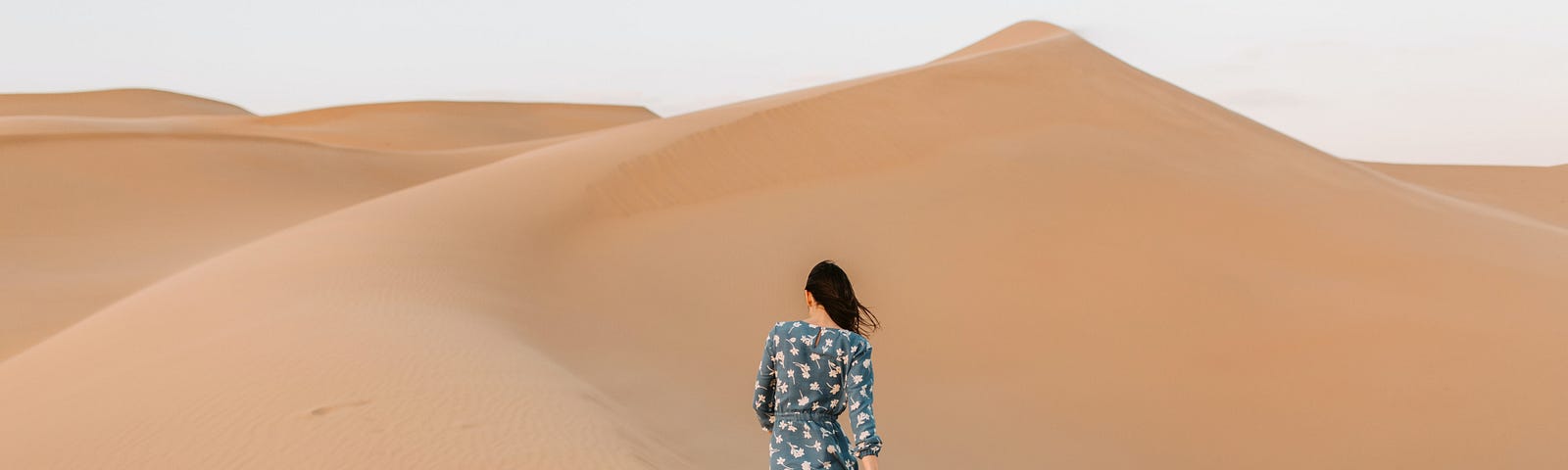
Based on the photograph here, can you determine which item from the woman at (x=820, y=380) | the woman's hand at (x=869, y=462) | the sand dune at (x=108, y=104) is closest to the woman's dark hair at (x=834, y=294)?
the woman at (x=820, y=380)

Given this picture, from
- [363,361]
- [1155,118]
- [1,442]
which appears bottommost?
[1,442]

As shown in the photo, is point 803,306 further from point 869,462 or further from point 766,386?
point 869,462

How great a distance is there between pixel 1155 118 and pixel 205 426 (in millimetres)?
16217

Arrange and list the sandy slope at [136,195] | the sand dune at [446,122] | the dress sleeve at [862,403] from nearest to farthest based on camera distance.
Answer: the dress sleeve at [862,403]
the sandy slope at [136,195]
the sand dune at [446,122]

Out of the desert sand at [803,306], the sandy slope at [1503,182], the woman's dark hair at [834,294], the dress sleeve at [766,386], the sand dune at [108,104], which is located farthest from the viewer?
the sand dune at [108,104]

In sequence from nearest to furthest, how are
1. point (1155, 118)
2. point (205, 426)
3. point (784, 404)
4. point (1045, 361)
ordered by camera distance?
point (784, 404) → point (205, 426) → point (1045, 361) → point (1155, 118)

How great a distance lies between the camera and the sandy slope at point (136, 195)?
43.9ft

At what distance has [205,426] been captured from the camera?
5641mm

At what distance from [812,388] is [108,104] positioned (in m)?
73.0

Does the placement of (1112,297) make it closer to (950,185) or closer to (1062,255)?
(1062,255)

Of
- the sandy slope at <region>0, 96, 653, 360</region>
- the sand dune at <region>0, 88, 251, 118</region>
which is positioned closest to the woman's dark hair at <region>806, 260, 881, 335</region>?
the sandy slope at <region>0, 96, 653, 360</region>

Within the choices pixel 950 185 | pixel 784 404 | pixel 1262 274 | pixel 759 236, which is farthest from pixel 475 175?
pixel 784 404

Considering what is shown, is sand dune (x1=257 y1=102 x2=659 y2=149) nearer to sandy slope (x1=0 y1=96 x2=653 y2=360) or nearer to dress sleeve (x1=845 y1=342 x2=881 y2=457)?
sandy slope (x1=0 y1=96 x2=653 y2=360)

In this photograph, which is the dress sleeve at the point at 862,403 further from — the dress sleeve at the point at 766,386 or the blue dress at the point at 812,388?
the dress sleeve at the point at 766,386
